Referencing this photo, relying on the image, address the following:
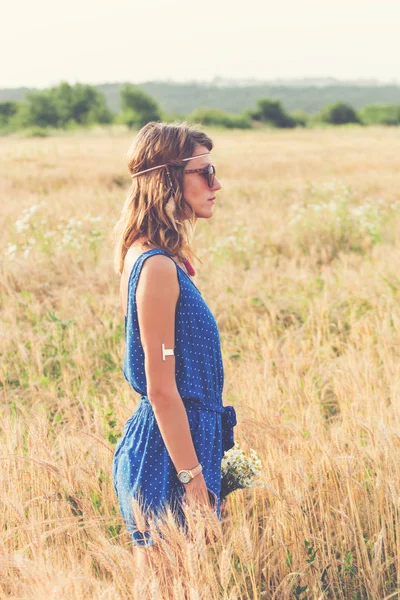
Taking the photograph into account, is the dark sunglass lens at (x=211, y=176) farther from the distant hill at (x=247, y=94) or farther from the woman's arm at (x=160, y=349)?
the distant hill at (x=247, y=94)

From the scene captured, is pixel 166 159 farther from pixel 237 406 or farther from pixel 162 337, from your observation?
pixel 237 406

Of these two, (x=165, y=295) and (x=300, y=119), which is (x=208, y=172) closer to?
(x=165, y=295)

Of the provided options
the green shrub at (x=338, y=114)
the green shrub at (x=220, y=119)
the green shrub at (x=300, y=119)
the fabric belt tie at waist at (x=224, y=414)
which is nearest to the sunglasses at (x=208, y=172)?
the fabric belt tie at waist at (x=224, y=414)

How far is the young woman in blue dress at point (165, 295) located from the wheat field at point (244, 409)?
0.21 m

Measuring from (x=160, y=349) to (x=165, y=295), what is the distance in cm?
16

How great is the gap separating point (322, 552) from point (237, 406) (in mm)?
1570

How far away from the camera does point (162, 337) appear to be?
1969mm

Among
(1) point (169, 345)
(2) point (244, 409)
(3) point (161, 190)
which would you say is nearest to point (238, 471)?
(1) point (169, 345)

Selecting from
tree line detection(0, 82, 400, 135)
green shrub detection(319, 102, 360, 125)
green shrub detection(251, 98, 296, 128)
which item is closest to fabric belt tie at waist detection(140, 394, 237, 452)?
tree line detection(0, 82, 400, 135)

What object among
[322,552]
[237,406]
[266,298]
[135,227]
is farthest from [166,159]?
[266,298]

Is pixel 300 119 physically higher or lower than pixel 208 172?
higher

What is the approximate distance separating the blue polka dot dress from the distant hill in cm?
12649

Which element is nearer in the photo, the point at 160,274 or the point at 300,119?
the point at 160,274

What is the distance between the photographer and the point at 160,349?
1.96 m
